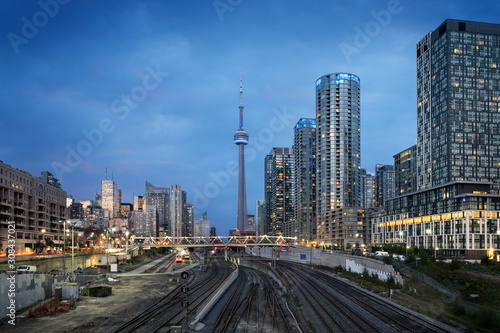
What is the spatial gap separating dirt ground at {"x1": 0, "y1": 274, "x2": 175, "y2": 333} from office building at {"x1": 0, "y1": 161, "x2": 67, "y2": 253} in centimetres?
3970

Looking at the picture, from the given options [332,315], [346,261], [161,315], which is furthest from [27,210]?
[332,315]

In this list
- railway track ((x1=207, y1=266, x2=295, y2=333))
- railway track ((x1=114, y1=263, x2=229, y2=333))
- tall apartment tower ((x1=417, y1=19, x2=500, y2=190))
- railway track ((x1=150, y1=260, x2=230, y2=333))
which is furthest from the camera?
tall apartment tower ((x1=417, y1=19, x2=500, y2=190))

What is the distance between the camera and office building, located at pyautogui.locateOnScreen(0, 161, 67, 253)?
3812 inches

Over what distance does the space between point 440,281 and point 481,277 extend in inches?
207

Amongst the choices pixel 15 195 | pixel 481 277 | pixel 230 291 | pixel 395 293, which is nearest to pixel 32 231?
pixel 15 195

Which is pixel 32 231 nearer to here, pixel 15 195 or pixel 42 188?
pixel 15 195

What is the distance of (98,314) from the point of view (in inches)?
1722

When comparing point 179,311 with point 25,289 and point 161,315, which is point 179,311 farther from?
point 25,289

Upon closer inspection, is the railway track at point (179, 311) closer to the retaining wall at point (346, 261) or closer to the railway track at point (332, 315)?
the railway track at point (332, 315)

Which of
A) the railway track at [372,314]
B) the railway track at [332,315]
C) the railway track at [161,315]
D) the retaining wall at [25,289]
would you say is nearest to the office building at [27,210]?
the retaining wall at [25,289]

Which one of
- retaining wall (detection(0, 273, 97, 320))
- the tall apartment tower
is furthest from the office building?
the tall apartment tower

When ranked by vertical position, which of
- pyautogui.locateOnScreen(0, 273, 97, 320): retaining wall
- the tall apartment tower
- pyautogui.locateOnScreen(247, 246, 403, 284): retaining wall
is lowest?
pyautogui.locateOnScreen(247, 246, 403, 284): retaining wall

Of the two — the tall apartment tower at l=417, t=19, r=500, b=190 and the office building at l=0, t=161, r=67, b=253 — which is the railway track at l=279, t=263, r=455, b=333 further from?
the tall apartment tower at l=417, t=19, r=500, b=190

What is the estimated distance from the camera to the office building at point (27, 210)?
9681 centimetres
